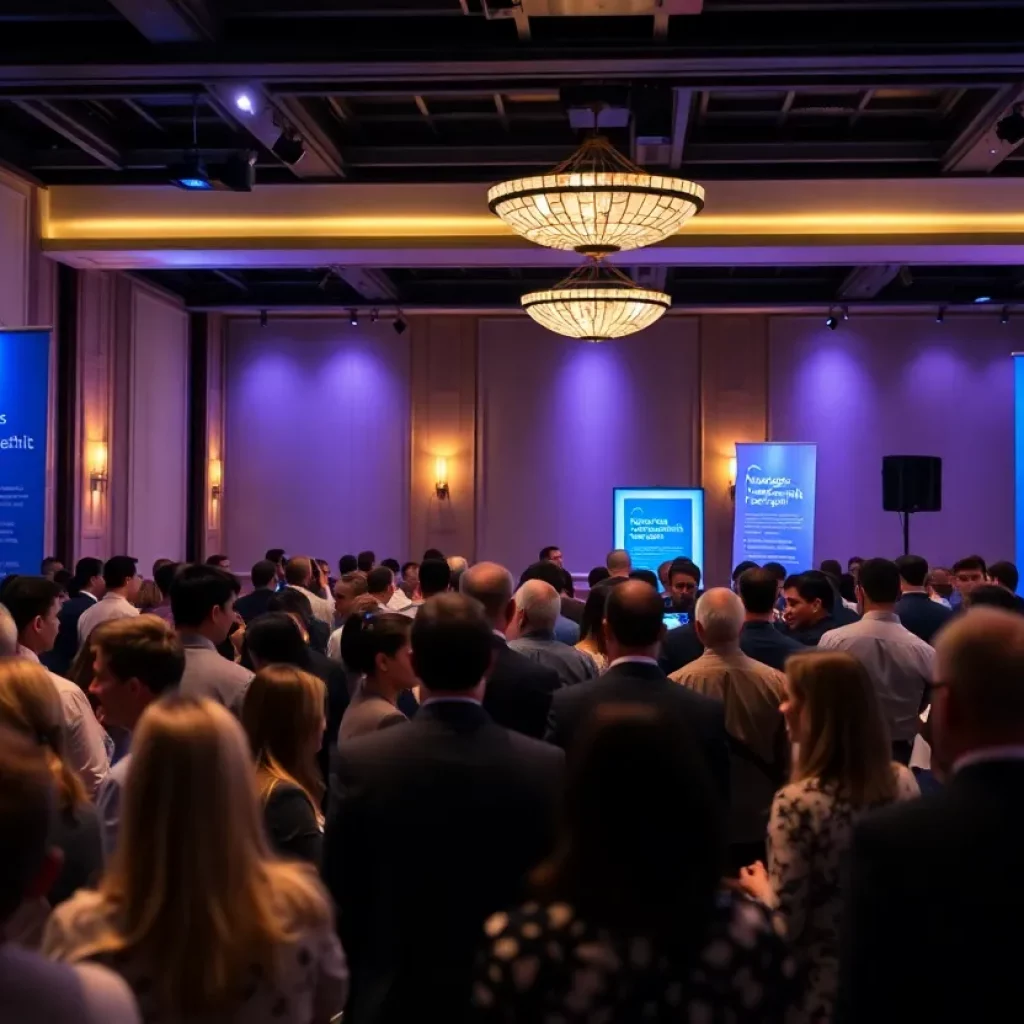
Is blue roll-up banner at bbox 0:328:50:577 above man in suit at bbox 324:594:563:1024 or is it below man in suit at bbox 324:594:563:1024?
above

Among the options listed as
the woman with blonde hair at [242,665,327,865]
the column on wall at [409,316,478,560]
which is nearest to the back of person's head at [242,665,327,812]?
the woman with blonde hair at [242,665,327,865]

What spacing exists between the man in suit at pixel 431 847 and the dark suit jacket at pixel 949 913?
0.74 m

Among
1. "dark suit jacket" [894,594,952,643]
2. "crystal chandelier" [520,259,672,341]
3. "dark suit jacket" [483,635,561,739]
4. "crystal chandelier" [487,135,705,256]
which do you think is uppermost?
"crystal chandelier" [487,135,705,256]

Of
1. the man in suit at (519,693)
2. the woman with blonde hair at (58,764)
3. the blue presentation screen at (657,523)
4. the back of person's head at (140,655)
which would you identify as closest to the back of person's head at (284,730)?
the back of person's head at (140,655)

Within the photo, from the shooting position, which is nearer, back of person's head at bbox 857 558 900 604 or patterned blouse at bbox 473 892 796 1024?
patterned blouse at bbox 473 892 796 1024

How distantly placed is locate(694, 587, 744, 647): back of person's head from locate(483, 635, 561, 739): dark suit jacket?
1.80 feet

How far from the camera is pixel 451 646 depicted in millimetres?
2383

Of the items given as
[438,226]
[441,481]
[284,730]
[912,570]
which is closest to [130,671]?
[284,730]

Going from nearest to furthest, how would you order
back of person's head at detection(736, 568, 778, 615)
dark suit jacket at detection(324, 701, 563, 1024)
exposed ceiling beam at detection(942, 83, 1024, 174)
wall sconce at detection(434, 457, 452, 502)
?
dark suit jacket at detection(324, 701, 563, 1024) → back of person's head at detection(736, 568, 778, 615) → exposed ceiling beam at detection(942, 83, 1024, 174) → wall sconce at detection(434, 457, 452, 502)

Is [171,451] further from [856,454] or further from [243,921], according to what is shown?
[243,921]

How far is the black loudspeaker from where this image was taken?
1109 centimetres

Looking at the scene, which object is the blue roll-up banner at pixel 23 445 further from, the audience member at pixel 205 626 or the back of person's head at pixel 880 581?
the back of person's head at pixel 880 581

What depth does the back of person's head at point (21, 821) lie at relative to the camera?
127cm

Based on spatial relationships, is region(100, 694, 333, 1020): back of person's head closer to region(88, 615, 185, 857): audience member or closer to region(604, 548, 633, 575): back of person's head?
region(88, 615, 185, 857): audience member
